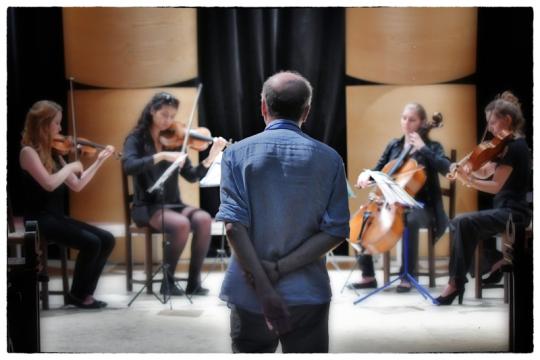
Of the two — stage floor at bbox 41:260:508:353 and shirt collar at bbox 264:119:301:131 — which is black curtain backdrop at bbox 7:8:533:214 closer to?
stage floor at bbox 41:260:508:353

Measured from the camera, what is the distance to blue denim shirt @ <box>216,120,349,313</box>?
2.82 m

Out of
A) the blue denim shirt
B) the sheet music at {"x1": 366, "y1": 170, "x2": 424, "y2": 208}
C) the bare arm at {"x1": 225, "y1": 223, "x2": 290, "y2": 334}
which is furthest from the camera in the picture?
the sheet music at {"x1": 366, "y1": 170, "x2": 424, "y2": 208}

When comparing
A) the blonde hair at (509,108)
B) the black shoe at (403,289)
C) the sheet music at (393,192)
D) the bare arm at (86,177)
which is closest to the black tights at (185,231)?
the bare arm at (86,177)

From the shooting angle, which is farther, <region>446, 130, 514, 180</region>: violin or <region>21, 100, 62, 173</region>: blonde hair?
<region>446, 130, 514, 180</region>: violin

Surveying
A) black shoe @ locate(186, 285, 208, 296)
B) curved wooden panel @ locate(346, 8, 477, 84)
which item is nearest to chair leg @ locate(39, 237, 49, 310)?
black shoe @ locate(186, 285, 208, 296)

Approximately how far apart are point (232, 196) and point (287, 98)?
44 centimetres

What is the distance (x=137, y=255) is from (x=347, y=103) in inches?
60.1

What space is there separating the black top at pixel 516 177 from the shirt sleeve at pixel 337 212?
5.98 feet

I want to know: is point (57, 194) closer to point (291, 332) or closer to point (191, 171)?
point (191, 171)

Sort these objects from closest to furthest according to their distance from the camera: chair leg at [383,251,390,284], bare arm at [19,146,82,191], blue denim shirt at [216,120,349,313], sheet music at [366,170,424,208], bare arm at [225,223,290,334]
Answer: bare arm at [225,223,290,334]
blue denim shirt at [216,120,349,313]
sheet music at [366,170,424,208]
bare arm at [19,146,82,191]
chair leg at [383,251,390,284]

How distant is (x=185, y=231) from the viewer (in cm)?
437

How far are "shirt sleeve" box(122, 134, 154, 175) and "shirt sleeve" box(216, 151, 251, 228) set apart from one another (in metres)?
1.53

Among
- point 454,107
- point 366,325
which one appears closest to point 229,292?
point 366,325

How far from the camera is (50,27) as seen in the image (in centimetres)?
425
